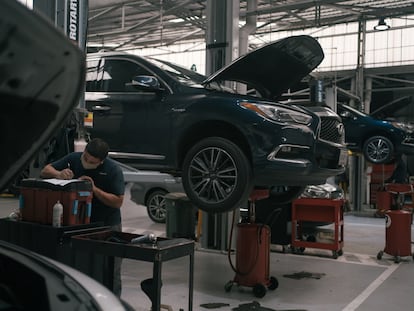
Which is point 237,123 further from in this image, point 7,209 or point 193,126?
point 7,209

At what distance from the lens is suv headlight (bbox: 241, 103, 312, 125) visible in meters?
4.46

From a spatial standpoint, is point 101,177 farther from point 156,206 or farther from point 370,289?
point 156,206

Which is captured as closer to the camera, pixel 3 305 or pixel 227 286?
pixel 3 305

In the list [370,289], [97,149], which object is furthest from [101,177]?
[370,289]

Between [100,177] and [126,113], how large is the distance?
143cm

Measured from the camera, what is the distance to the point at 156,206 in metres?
10.2

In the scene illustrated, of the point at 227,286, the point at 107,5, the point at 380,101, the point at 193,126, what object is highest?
the point at 107,5

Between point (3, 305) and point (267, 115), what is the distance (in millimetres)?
3217

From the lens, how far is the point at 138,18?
549 inches

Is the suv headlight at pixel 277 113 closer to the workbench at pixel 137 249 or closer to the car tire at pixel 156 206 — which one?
the workbench at pixel 137 249

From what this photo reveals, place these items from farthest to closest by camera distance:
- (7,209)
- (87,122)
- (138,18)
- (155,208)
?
1. (138,18)
2. (7,209)
3. (155,208)
4. (87,122)

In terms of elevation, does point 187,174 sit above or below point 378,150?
below

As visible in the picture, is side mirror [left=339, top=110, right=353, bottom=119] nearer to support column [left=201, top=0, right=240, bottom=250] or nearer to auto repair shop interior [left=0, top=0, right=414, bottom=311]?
auto repair shop interior [left=0, top=0, right=414, bottom=311]

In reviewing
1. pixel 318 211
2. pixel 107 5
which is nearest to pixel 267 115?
pixel 318 211
